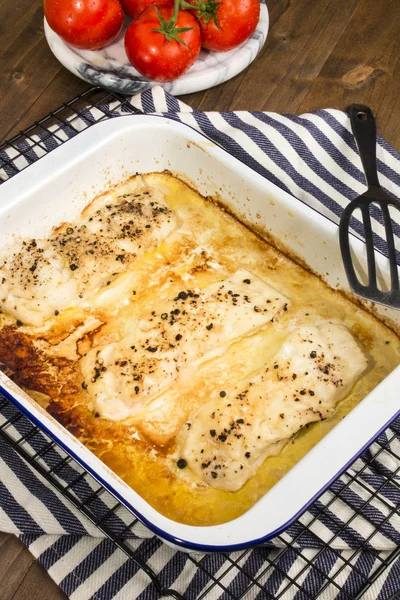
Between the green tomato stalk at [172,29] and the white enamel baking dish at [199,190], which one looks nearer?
the white enamel baking dish at [199,190]

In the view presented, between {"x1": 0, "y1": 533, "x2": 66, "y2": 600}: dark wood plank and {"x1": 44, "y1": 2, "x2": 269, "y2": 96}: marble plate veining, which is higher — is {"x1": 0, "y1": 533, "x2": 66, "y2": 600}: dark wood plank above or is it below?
below

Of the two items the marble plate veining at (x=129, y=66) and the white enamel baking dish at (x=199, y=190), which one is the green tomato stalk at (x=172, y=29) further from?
the white enamel baking dish at (x=199, y=190)

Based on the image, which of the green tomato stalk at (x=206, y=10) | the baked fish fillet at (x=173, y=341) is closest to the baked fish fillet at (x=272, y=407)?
the baked fish fillet at (x=173, y=341)

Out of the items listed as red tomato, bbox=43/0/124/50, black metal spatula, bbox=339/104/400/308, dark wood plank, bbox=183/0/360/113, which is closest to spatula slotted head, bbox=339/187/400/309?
black metal spatula, bbox=339/104/400/308

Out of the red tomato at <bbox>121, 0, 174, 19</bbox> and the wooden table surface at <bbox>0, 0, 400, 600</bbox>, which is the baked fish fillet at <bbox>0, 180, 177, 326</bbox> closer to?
the wooden table surface at <bbox>0, 0, 400, 600</bbox>

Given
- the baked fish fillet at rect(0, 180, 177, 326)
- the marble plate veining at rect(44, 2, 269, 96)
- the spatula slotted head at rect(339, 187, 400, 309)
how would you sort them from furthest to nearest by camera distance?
the marble plate veining at rect(44, 2, 269, 96), the baked fish fillet at rect(0, 180, 177, 326), the spatula slotted head at rect(339, 187, 400, 309)

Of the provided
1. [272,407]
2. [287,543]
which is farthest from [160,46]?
[287,543]
